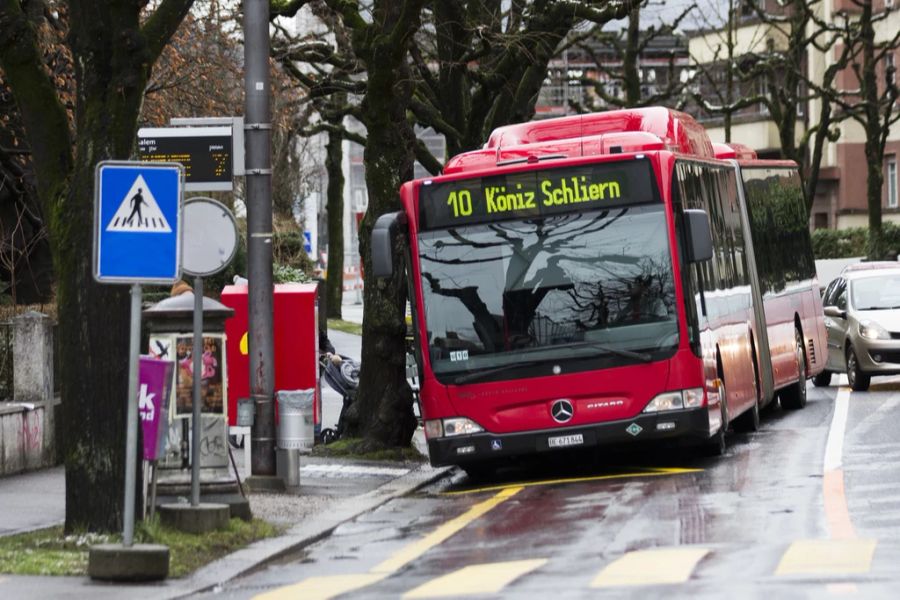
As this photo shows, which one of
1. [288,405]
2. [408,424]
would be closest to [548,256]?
[288,405]

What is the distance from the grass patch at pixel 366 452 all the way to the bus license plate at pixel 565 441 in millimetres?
3550

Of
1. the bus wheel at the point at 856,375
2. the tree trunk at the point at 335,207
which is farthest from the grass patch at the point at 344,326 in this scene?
the bus wheel at the point at 856,375

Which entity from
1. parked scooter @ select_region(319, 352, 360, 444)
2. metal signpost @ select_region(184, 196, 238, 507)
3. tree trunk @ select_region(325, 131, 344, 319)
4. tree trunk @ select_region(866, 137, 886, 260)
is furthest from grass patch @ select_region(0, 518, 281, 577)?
tree trunk @ select_region(866, 137, 886, 260)

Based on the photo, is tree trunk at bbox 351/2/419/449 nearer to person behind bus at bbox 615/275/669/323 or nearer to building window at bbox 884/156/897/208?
person behind bus at bbox 615/275/669/323

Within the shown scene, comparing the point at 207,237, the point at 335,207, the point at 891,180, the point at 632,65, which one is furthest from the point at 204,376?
the point at 891,180

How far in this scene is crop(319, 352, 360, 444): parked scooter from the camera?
75.0 feet

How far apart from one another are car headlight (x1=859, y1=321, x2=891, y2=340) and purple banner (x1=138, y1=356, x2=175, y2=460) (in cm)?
1807

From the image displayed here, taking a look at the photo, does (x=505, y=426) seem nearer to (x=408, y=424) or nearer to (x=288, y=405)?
(x=288, y=405)

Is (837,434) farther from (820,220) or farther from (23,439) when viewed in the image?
(820,220)

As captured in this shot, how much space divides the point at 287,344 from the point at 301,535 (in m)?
4.69

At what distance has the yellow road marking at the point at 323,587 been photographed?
34.6 feet

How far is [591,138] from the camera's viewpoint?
60.1 feet

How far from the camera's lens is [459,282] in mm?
17422

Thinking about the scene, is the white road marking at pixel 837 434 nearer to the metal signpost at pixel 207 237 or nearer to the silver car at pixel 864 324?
the silver car at pixel 864 324
